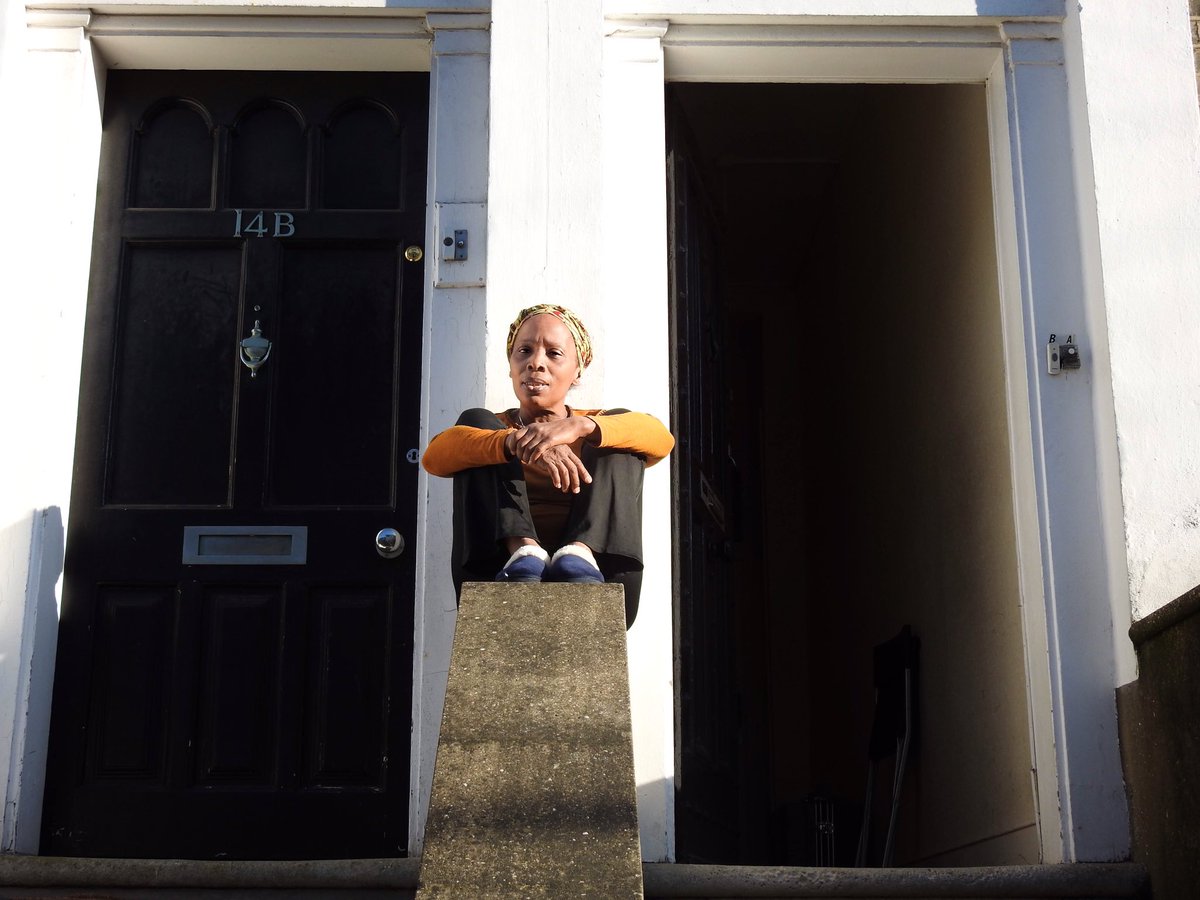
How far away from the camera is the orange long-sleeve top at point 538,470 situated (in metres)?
3.60

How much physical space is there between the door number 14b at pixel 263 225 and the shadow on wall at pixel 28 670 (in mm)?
1101

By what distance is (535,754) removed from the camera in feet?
9.46

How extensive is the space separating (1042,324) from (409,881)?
7.87 ft

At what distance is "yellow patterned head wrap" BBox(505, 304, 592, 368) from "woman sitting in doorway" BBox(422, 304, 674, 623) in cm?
3

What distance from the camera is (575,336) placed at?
3.84 m

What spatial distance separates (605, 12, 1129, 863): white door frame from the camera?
4.01 metres

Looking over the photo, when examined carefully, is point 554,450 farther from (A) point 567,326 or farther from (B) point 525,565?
(A) point 567,326

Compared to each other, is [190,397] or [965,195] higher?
[965,195]

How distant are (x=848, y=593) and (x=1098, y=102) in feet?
11.9

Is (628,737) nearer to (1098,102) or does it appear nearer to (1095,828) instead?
(1095,828)

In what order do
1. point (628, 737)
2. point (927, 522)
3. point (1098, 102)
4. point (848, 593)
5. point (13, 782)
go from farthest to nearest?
point (848, 593), point (927, 522), point (1098, 102), point (13, 782), point (628, 737)

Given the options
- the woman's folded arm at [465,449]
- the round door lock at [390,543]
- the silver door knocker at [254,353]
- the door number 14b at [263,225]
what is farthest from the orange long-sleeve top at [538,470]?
the door number 14b at [263,225]

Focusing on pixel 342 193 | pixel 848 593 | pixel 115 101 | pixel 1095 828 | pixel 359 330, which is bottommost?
pixel 1095 828

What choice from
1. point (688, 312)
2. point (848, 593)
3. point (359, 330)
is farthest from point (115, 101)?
point (848, 593)
